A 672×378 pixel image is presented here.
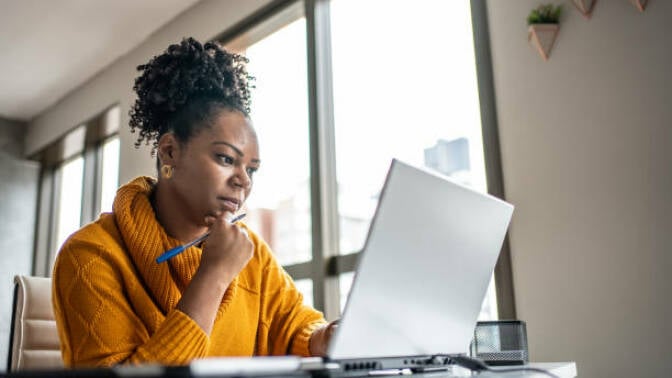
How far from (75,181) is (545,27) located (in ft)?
12.5

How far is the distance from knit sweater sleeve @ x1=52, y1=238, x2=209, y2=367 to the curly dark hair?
A: 343 mm

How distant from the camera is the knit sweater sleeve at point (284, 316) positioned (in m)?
1.39

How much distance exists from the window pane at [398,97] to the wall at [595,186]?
272mm

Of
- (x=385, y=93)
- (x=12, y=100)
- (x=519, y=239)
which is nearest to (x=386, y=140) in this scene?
(x=385, y=93)

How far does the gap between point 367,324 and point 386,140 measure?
1.89 metres

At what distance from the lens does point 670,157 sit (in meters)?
1.70

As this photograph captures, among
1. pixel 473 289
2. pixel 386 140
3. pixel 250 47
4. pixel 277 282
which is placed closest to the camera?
pixel 473 289

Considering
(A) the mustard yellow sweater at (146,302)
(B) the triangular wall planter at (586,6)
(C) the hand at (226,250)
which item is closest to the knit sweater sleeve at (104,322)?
(A) the mustard yellow sweater at (146,302)

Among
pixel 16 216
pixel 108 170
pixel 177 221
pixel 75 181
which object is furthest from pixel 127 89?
pixel 177 221

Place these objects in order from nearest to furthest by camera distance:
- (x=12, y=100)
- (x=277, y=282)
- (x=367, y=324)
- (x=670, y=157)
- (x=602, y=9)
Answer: (x=367, y=324) → (x=277, y=282) → (x=670, y=157) → (x=602, y=9) → (x=12, y=100)

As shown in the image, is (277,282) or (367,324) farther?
(277,282)

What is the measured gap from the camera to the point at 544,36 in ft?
6.52

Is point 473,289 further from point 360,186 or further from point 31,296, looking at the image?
point 360,186

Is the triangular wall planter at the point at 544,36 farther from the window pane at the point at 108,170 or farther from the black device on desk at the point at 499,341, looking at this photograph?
the window pane at the point at 108,170
